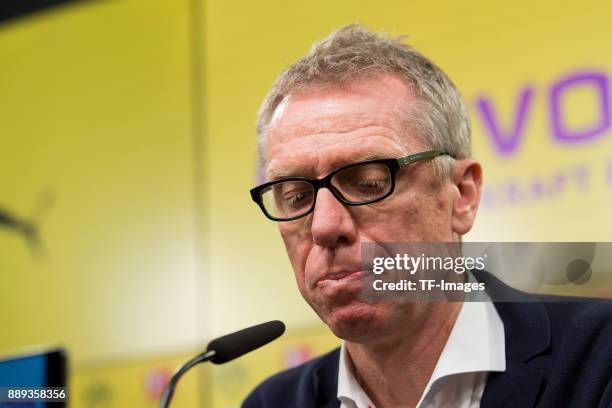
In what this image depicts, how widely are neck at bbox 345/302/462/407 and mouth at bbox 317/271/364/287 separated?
0.48ft

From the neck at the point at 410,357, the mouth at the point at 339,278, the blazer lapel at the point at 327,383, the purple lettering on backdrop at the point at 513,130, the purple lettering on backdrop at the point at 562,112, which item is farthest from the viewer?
the purple lettering on backdrop at the point at 513,130

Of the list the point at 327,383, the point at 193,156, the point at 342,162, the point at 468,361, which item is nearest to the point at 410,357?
the point at 468,361

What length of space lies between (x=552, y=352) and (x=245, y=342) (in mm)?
386

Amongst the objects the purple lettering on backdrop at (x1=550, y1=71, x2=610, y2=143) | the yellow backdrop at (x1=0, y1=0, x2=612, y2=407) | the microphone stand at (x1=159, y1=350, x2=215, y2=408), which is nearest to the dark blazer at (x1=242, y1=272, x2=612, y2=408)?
the microphone stand at (x1=159, y1=350, x2=215, y2=408)

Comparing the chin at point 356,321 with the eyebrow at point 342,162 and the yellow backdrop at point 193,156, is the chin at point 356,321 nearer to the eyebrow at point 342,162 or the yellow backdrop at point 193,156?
the eyebrow at point 342,162

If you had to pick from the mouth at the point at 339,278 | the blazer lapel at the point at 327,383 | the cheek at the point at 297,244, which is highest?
the cheek at the point at 297,244

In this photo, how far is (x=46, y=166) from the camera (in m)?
3.24

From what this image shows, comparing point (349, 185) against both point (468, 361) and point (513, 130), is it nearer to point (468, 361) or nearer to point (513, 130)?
point (468, 361)

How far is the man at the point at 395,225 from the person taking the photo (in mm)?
1162

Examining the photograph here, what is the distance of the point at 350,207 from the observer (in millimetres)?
1164

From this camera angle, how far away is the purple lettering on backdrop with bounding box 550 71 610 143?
2.14 metres

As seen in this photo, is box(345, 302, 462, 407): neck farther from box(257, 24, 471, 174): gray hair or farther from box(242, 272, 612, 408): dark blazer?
box(257, 24, 471, 174): gray hair

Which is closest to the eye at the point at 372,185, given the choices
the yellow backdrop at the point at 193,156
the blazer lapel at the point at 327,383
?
the blazer lapel at the point at 327,383

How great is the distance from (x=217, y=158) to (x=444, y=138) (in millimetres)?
1556
